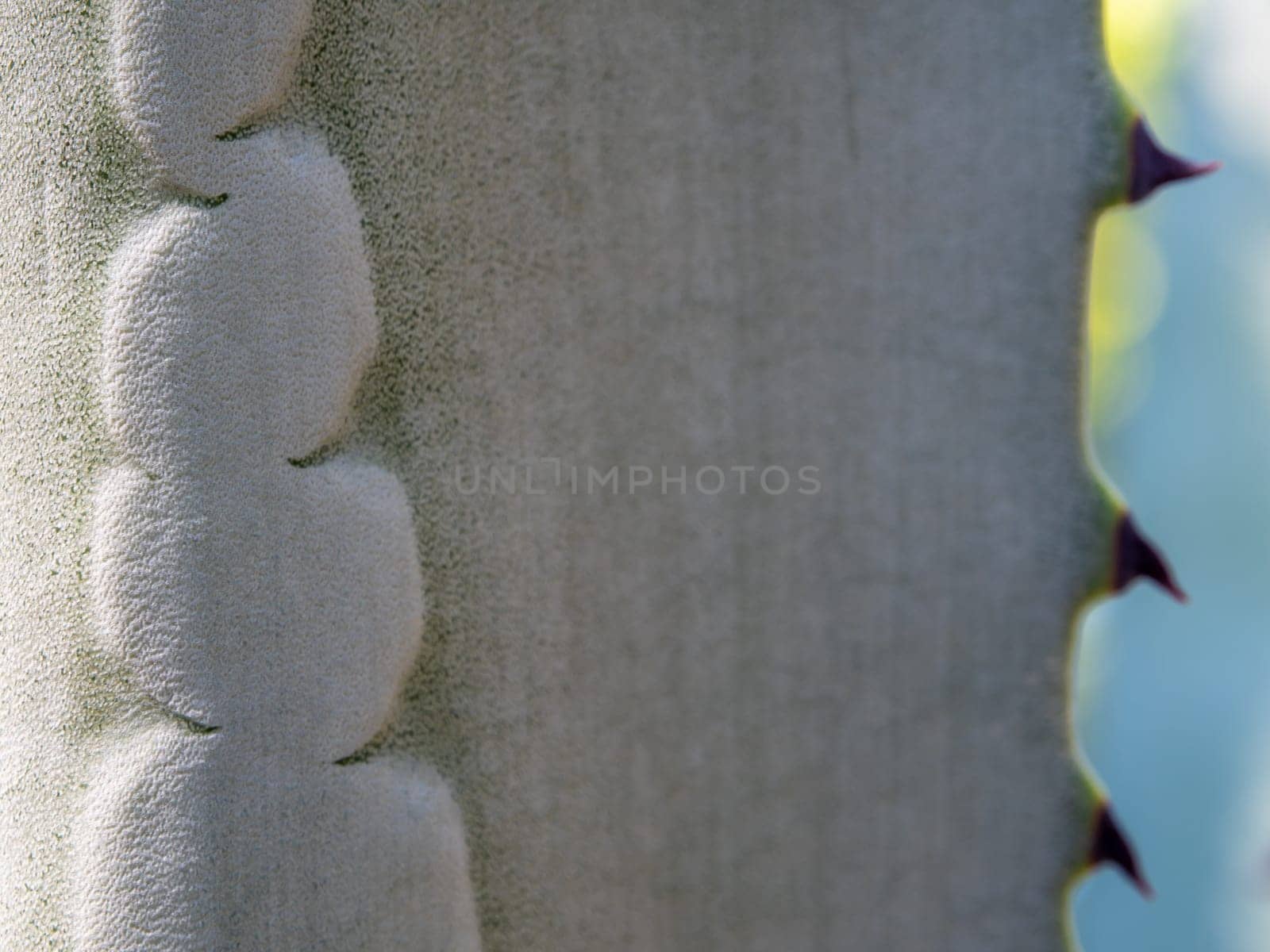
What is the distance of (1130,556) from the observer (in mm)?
409

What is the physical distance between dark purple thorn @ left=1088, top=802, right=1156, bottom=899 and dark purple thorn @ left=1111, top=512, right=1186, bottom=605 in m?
0.10

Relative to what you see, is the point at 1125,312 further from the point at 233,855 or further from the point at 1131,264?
the point at 233,855

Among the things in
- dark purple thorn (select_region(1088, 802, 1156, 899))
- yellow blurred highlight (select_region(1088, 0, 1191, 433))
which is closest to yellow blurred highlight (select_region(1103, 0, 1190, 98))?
yellow blurred highlight (select_region(1088, 0, 1191, 433))

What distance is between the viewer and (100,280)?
34 cm

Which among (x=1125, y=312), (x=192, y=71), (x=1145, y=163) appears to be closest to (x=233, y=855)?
(x=192, y=71)

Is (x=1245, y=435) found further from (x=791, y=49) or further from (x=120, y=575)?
(x=120, y=575)

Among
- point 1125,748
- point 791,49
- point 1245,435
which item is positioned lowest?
point 1125,748

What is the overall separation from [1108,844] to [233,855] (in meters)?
0.34

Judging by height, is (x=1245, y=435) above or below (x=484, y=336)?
below

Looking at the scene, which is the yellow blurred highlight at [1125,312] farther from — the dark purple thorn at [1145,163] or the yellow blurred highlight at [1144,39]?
the dark purple thorn at [1145,163]

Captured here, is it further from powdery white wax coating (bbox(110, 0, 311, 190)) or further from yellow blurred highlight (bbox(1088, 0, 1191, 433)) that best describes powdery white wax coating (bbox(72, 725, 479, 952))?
yellow blurred highlight (bbox(1088, 0, 1191, 433))

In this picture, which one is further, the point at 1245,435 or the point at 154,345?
the point at 1245,435

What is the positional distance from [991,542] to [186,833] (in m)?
0.32

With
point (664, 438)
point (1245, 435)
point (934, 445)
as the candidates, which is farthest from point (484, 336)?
point (1245, 435)
